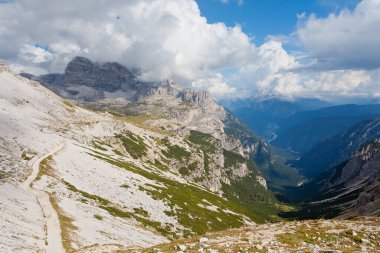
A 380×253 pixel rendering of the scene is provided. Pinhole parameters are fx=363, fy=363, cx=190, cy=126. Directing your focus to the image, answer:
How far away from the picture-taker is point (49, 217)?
193ft

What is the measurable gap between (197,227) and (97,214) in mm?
51573

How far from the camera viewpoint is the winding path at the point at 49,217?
45841 millimetres

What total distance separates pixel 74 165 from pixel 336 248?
9744cm

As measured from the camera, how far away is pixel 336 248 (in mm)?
32594

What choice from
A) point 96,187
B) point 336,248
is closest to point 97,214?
point 96,187

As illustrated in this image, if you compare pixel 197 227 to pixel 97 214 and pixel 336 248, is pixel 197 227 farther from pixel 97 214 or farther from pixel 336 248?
pixel 336 248

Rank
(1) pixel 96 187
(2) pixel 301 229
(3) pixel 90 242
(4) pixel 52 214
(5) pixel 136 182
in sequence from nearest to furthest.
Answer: (2) pixel 301 229 < (3) pixel 90 242 < (4) pixel 52 214 < (1) pixel 96 187 < (5) pixel 136 182

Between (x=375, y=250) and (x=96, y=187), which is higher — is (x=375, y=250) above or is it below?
above

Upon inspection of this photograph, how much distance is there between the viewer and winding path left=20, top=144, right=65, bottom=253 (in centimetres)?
4584

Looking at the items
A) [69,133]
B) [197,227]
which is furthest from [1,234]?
[69,133]

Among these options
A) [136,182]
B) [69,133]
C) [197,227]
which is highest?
[69,133]

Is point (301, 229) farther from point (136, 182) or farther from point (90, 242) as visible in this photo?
point (136, 182)

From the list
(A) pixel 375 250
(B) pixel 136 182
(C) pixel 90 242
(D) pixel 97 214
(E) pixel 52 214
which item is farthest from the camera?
(B) pixel 136 182

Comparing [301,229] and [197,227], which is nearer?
[301,229]
